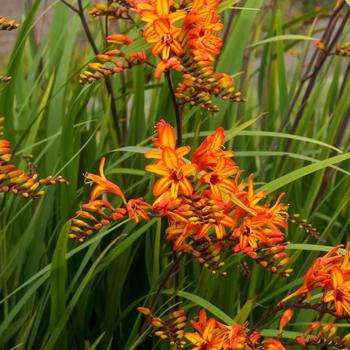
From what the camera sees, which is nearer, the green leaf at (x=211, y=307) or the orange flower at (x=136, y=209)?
the orange flower at (x=136, y=209)

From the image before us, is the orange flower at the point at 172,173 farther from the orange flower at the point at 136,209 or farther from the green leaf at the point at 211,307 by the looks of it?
the green leaf at the point at 211,307

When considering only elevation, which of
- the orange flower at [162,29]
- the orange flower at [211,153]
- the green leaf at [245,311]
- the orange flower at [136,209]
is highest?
the orange flower at [162,29]

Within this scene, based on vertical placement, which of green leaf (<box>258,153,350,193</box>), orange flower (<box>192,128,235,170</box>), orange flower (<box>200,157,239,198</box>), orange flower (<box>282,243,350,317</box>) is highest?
orange flower (<box>192,128,235,170</box>)

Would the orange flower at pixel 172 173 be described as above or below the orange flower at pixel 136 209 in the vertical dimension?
above

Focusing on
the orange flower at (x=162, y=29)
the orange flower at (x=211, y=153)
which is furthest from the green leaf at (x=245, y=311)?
the orange flower at (x=162, y=29)

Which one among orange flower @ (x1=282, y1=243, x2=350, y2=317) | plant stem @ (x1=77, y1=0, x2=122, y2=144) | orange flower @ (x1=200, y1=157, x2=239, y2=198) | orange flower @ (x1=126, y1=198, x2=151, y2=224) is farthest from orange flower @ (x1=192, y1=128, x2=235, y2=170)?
plant stem @ (x1=77, y1=0, x2=122, y2=144)

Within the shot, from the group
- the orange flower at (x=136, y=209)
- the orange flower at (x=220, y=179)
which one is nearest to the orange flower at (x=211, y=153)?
the orange flower at (x=220, y=179)

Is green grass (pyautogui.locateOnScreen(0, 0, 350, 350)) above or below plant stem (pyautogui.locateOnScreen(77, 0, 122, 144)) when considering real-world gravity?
below

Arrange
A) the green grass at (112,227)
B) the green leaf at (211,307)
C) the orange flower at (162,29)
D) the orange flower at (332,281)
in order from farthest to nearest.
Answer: the green grass at (112,227), the green leaf at (211,307), the orange flower at (162,29), the orange flower at (332,281)

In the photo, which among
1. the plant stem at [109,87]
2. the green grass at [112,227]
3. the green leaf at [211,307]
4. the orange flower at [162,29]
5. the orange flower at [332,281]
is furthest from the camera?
the plant stem at [109,87]

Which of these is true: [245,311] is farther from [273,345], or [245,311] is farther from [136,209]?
[136,209]

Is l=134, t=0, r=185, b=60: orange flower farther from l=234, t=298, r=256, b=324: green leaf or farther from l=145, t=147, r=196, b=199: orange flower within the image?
l=234, t=298, r=256, b=324: green leaf

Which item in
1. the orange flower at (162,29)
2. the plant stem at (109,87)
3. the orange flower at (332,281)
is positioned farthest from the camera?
the plant stem at (109,87)

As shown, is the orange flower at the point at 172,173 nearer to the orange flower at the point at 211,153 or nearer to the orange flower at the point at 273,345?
the orange flower at the point at 211,153
